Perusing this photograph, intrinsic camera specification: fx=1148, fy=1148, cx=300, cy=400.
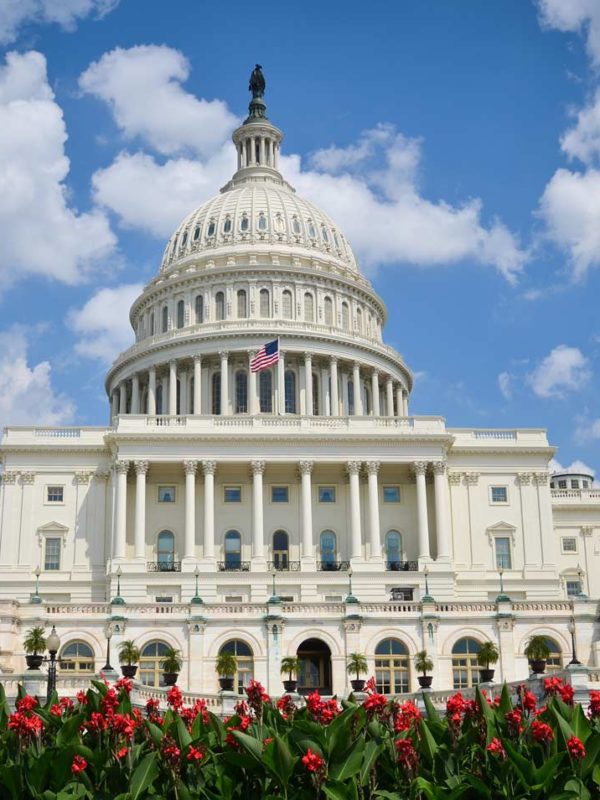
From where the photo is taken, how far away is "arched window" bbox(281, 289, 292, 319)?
113875mm

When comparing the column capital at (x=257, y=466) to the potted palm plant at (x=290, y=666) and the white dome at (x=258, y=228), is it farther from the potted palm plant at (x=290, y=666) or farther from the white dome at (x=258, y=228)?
the white dome at (x=258, y=228)

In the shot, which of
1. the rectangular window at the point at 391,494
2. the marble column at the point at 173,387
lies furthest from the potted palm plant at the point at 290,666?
the marble column at the point at 173,387

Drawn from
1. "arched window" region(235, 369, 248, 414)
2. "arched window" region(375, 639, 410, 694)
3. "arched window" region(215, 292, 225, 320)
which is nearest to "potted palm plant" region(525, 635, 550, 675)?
"arched window" region(375, 639, 410, 694)

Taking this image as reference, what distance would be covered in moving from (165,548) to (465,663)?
Answer: 34157mm

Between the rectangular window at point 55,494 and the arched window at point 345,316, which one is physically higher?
the arched window at point 345,316

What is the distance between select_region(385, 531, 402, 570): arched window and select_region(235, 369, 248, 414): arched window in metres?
23.5

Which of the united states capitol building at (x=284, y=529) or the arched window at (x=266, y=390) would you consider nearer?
the united states capitol building at (x=284, y=529)

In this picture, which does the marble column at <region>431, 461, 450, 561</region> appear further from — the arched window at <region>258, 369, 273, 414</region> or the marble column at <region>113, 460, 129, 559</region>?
the arched window at <region>258, 369, 273, 414</region>

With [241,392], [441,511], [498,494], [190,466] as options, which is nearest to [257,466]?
[190,466]

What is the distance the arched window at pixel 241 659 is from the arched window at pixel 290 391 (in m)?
51.1

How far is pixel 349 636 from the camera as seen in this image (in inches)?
2255

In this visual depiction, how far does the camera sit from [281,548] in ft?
284

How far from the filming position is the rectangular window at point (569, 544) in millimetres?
104500

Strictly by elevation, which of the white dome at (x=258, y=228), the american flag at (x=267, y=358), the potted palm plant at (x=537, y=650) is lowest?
the potted palm plant at (x=537, y=650)
